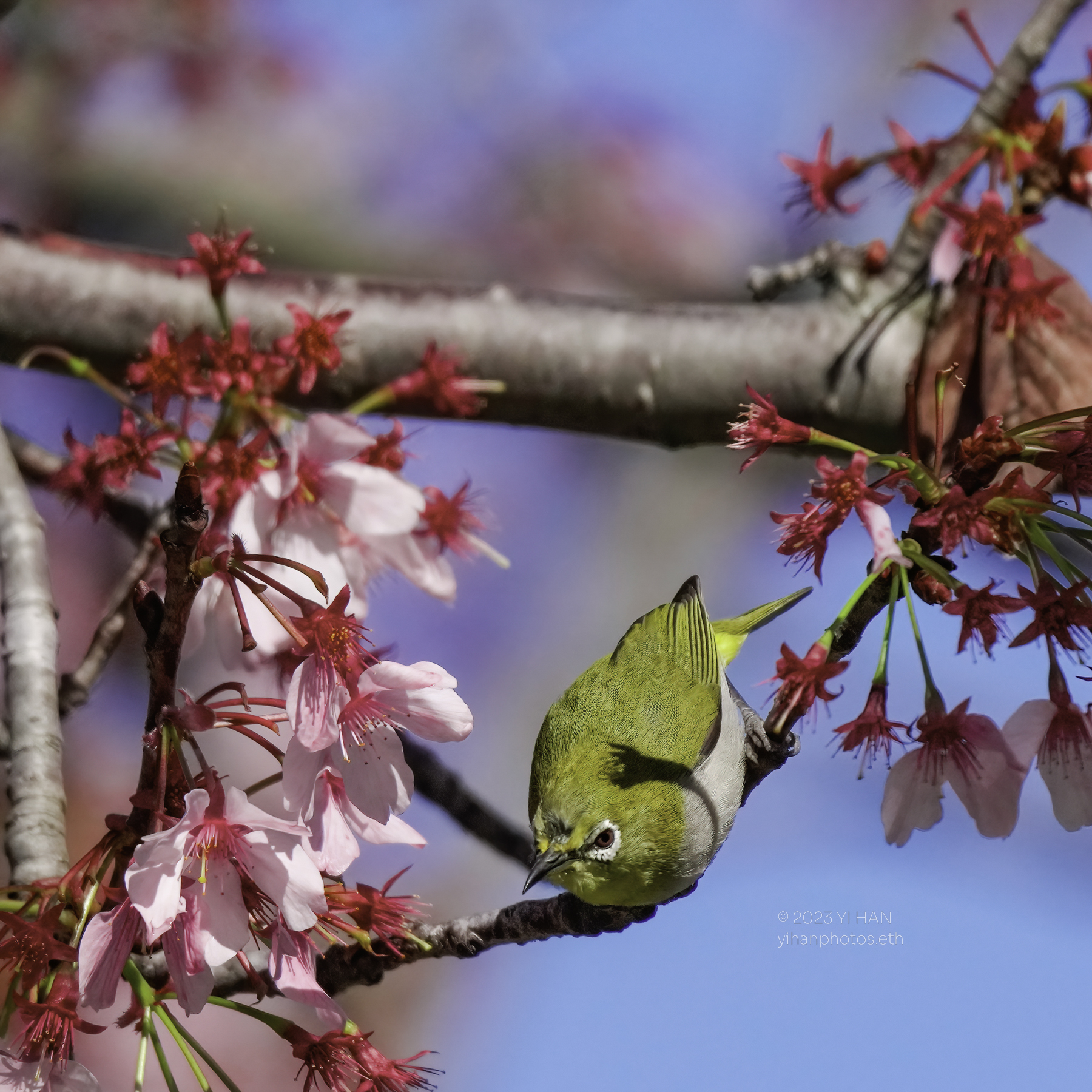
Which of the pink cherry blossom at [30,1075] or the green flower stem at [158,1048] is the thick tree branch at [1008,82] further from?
the pink cherry blossom at [30,1075]

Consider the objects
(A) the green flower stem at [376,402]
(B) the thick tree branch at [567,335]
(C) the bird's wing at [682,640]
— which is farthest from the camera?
(B) the thick tree branch at [567,335]

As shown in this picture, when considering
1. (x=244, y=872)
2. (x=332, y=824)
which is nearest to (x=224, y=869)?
(x=244, y=872)

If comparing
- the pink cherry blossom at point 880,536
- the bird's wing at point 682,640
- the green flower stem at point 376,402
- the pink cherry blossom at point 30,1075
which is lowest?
the pink cherry blossom at point 30,1075

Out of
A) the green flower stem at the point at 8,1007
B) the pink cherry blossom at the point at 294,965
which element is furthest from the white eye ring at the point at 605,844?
the green flower stem at the point at 8,1007

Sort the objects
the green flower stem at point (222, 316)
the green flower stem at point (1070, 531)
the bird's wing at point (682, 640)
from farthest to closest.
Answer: the bird's wing at point (682, 640)
the green flower stem at point (222, 316)
the green flower stem at point (1070, 531)

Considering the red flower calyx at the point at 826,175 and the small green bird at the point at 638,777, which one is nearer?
the small green bird at the point at 638,777

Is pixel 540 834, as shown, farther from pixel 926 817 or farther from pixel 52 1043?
pixel 52 1043

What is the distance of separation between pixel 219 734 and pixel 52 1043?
9.14 feet

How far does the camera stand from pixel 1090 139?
2617mm

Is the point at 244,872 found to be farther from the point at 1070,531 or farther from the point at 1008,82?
the point at 1008,82

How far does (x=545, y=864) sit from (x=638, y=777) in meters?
0.28

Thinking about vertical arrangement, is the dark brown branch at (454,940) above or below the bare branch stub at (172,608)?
below

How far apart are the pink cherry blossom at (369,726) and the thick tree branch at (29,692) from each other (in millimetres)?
566

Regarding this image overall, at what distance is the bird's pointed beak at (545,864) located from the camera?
7.02 ft
